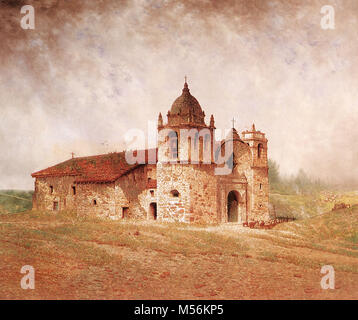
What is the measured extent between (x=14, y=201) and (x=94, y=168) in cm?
1809

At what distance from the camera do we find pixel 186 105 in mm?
26719

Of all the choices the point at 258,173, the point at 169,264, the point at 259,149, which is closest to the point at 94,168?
the point at 258,173

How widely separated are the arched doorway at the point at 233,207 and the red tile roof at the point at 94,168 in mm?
7896

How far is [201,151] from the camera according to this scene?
86.3 feet

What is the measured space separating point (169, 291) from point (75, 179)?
22.6 meters

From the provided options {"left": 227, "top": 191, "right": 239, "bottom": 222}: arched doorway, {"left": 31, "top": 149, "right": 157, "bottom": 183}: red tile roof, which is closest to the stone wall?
{"left": 31, "top": 149, "right": 157, "bottom": 183}: red tile roof

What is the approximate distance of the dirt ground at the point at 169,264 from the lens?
10.3m

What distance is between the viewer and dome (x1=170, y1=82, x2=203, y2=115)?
87.4ft

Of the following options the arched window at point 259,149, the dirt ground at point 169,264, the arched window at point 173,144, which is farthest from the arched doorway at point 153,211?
the arched window at point 259,149

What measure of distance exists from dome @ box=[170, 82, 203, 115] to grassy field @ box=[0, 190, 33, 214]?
2412cm

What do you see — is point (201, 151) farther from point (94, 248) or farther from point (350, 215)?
point (94, 248)

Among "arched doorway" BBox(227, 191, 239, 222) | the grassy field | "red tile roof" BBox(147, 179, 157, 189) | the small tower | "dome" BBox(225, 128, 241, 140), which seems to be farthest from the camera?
the grassy field

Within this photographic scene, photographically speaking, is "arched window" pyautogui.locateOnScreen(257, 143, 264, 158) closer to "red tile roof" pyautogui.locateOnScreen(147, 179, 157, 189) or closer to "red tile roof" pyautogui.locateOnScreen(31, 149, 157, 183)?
"red tile roof" pyautogui.locateOnScreen(31, 149, 157, 183)

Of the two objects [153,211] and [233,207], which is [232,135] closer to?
[233,207]
